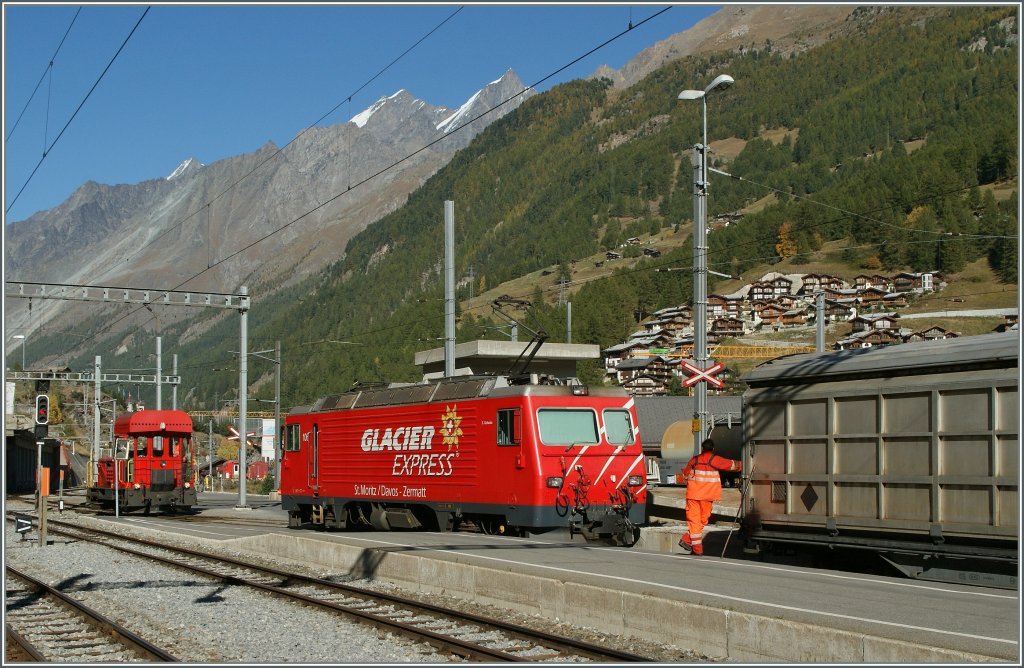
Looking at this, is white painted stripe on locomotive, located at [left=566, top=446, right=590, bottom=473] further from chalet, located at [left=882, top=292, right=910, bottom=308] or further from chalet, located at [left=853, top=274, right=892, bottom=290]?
chalet, located at [left=853, top=274, right=892, bottom=290]

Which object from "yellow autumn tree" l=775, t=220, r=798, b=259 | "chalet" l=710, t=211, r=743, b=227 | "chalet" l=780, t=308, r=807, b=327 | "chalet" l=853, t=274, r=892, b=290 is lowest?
"chalet" l=780, t=308, r=807, b=327

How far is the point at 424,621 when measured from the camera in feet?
41.3

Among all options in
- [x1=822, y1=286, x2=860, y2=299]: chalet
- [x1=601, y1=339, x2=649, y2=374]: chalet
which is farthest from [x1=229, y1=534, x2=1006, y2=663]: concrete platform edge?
[x1=822, y1=286, x2=860, y2=299]: chalet

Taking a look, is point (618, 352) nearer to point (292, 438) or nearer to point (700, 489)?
point (292, 438)

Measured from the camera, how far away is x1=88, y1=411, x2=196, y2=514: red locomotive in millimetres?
36750

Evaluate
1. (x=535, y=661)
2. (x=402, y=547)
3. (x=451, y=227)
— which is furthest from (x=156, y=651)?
(x=451, y=227)

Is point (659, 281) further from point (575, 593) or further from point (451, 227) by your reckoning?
point (575, 593)

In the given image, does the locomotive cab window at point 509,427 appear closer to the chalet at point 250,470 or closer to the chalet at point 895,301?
the chalet at point 250,470

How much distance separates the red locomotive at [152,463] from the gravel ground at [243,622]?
57.9 feet

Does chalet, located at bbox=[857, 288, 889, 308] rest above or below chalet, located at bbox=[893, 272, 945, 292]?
below

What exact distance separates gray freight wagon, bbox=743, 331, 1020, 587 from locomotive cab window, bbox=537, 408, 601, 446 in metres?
4.07

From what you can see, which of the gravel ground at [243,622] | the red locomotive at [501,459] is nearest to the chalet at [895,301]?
the red locomotive at [501,459]

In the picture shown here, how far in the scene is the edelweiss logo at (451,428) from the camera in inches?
836

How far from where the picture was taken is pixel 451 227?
98.9ft
